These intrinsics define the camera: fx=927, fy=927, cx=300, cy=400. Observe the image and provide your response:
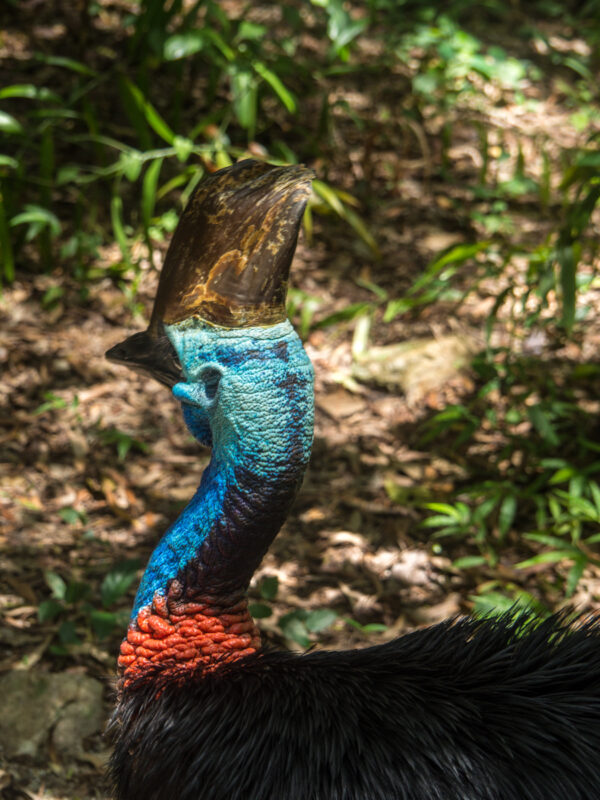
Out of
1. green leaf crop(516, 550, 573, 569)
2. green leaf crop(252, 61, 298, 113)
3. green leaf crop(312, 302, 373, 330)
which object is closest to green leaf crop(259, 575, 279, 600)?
green leaf crop(516, 550, 573, 569)

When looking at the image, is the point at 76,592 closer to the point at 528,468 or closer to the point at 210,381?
the point at 210,381

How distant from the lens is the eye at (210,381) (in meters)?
1.63

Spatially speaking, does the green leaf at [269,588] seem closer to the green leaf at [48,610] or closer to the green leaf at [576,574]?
the green leaf at [48,610]

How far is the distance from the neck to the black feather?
8 cm

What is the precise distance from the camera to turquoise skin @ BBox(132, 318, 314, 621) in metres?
1.55

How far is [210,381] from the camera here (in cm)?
165

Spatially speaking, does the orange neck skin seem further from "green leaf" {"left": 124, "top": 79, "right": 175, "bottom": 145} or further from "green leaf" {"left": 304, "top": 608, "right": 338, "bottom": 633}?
"green leaf" {"left": 124, "top": 79, "right": 175, "bottom": 145}

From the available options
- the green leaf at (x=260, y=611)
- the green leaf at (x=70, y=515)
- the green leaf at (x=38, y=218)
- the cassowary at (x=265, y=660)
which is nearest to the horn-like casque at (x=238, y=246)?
the cassowary at (x=265, y=660)

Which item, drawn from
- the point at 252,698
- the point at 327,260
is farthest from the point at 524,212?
the point at 252,698

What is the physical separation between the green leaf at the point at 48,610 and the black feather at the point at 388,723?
0.88 meters

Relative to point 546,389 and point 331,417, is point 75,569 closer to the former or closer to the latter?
point 331,417

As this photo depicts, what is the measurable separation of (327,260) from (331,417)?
1.05 metres

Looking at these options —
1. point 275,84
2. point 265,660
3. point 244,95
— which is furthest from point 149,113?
point 265,660

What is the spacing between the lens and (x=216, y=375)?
163 cm
